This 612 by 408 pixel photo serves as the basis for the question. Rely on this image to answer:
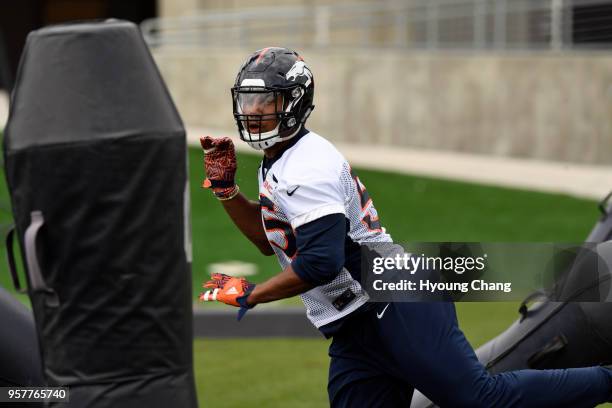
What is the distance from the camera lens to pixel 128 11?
38.5m

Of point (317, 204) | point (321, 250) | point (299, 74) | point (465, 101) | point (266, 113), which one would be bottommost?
point (465, 101)

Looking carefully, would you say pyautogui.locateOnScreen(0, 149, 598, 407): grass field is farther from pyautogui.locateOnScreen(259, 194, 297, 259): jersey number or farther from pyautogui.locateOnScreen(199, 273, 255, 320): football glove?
pyautogui.locateOnScreen(199, 273, 255, 320): football glove

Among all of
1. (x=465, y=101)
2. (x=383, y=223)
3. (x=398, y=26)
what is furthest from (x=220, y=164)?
(x=398, y=26)

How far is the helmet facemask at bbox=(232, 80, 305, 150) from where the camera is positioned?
15.0 feet

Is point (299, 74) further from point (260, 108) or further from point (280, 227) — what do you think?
point (280, 227)

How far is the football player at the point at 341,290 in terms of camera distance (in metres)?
4.46

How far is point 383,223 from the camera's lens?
13.0 meters

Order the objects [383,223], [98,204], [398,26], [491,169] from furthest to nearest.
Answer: [398,26]
[491,169]
[383,223]
[98,204]

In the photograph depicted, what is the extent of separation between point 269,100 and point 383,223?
8.43 meters

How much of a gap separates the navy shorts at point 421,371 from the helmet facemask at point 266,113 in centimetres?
71

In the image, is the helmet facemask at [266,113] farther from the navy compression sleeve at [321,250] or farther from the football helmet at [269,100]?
the navy compression sleeve at [321,250]

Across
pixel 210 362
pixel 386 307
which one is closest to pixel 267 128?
pixel 386 307

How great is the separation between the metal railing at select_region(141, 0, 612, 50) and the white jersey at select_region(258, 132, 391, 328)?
534 inches

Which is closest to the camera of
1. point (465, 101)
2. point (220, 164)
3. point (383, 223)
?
point (220, 164)
